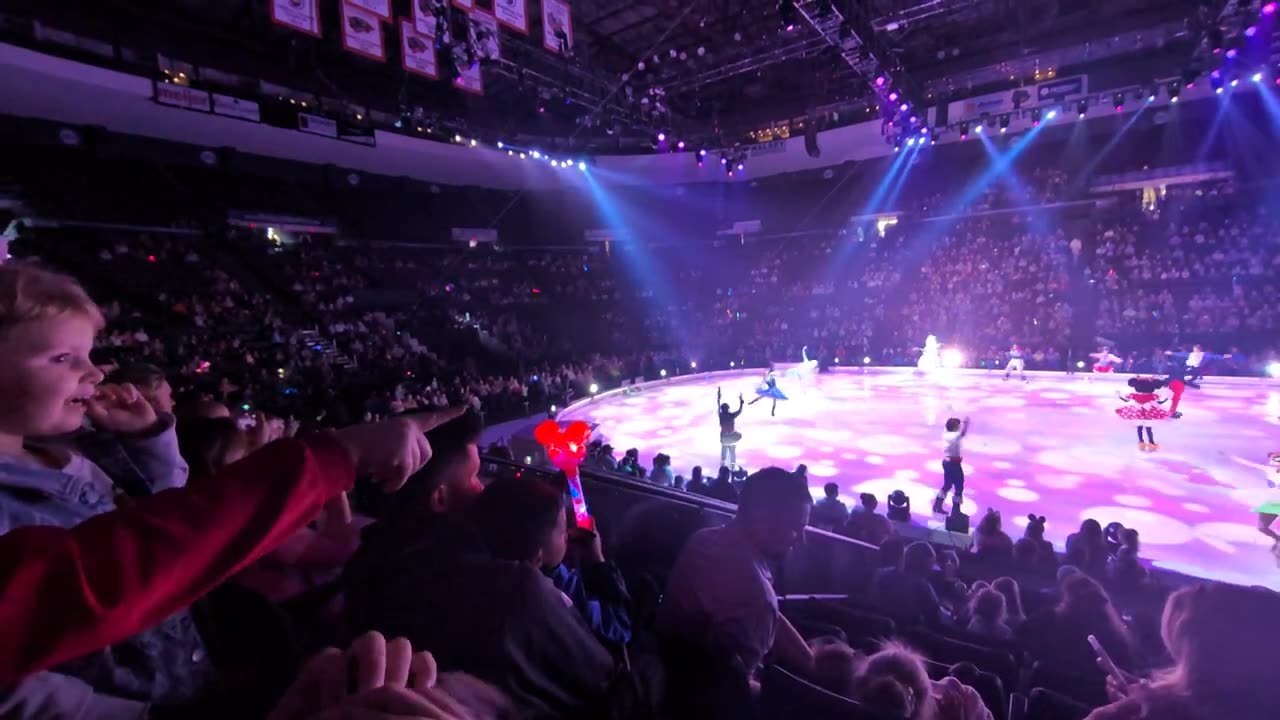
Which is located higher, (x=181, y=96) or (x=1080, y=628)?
(x=181, y=96)

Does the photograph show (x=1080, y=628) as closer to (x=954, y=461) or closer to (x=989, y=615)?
(x=989, y=615)

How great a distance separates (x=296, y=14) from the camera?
7.78 metres

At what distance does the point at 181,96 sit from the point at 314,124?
2866mm

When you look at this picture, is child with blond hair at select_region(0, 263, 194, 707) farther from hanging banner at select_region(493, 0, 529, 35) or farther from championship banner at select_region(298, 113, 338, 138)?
championship banner at select_region(298, 113, 338, 138)

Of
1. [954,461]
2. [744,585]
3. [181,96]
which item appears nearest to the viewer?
[744,585]

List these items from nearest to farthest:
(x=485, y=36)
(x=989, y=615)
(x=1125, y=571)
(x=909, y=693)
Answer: (x=909, y=693) < (x=989, y=615) < (x=1125, y=571) < (x=485, y=36)

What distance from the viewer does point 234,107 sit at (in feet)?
47.5

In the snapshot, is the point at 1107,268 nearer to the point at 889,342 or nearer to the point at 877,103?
the point at 889,342

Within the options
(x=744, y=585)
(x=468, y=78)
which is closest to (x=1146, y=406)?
(x=744, y=585)

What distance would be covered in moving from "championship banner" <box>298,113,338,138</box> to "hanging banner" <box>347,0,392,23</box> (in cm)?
851

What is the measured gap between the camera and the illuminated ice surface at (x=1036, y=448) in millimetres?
6793

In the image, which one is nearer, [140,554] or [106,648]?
[140,554]

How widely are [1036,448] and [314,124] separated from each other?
17972 mm

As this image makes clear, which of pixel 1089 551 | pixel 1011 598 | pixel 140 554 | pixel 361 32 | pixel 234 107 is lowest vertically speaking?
pixel 1089 551
